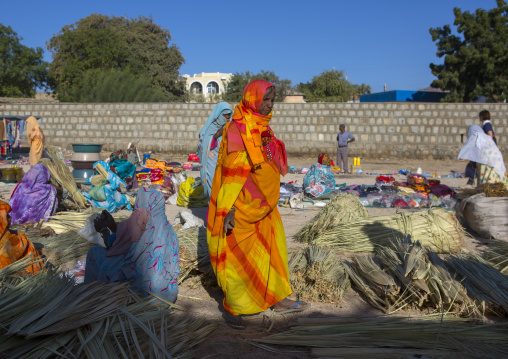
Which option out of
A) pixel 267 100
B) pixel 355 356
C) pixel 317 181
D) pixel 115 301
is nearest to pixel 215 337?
pixel 115 301

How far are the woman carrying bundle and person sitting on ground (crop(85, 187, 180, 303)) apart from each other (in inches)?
15.0

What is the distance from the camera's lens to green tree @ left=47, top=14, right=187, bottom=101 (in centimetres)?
3030

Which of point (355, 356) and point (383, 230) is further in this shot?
point (383, 230)

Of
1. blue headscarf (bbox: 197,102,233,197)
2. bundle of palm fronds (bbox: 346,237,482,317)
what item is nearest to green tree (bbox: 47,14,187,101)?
blue headscarf (bbox: 197,102,233,197)

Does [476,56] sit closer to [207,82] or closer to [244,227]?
[244,227]

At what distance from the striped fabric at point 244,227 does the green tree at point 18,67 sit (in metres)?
32.5

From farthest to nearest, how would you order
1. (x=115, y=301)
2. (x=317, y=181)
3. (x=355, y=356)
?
(x=317, y=181) < (x=115, y=301) < (x=355, y=356)

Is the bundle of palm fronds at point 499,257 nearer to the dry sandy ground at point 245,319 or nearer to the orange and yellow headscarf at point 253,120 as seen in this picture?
the dry sandy ground at point 245,319

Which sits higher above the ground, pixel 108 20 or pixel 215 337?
pixel 108 20

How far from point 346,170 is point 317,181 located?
4.90 metres

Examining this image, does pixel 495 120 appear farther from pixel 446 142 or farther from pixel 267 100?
pixel 267 100

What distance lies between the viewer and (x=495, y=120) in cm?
1552

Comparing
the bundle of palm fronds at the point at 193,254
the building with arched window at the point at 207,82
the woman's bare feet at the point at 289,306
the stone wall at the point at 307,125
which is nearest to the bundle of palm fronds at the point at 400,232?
the bundle of palm fronds at the point at 193,254

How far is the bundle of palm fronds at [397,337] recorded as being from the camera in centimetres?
251
